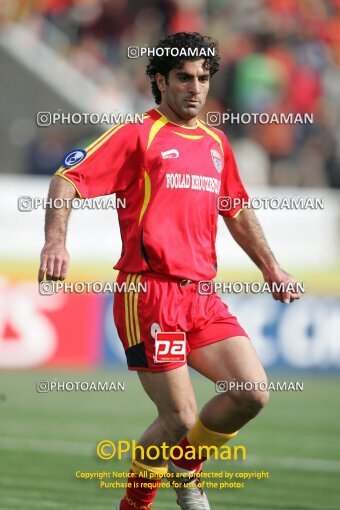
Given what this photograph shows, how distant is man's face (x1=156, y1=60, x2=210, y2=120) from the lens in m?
6.37

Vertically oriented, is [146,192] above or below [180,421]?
above

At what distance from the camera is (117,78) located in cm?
2002

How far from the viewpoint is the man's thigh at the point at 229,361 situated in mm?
6227

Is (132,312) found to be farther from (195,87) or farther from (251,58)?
(251,58)

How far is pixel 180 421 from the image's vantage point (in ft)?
20.3

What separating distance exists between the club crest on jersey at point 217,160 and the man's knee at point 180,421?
1278mm

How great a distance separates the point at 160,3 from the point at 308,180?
4.20 metres

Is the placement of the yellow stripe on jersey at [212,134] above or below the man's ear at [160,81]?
below

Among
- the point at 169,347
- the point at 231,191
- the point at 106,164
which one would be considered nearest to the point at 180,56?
the point at 106,164

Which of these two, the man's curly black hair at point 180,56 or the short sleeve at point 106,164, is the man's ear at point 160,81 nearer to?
the man's curly black hair at point 180,56

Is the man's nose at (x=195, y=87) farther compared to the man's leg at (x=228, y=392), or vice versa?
the man's nose at (x=195, y=87)

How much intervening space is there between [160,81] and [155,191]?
662 millimetres

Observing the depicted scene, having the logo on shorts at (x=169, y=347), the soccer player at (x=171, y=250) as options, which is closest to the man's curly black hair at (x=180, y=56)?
the soccer player at (x=171, y=250)

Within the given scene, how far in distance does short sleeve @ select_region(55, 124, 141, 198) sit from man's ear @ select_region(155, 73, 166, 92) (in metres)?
0.33
